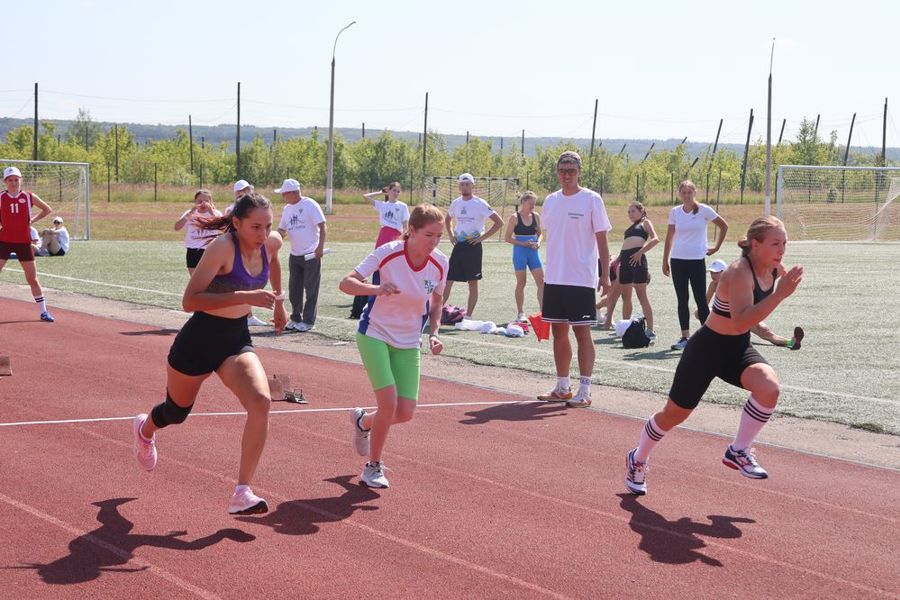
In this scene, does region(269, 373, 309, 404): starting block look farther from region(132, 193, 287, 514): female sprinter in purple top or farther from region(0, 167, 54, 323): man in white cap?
region(0, 167, 54, 323): man in white cap

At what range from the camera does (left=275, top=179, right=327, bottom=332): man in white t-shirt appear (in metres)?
16.0

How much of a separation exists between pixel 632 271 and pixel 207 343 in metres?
9.54

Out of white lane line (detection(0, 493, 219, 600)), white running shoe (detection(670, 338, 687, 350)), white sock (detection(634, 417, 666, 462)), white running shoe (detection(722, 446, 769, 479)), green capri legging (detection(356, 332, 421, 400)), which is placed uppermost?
green capri legging (detection(356, 332, 421, 400))

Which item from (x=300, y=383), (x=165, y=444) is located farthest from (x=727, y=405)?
(x=165, y=444)

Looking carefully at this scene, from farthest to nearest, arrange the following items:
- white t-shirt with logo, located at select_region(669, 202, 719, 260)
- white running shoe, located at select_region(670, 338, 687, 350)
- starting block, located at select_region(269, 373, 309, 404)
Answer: white running shoe, located at select_region(670, 338, 687, 350) → white t-shirt with logo, located at select_region(669, 202, 719, 260) → starting block, located at select_region(269, 373, 309, 404)

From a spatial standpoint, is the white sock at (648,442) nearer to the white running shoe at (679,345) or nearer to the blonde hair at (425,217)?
the blonde hair at (425,217)

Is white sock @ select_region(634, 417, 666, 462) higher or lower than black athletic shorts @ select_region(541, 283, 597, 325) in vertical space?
lower

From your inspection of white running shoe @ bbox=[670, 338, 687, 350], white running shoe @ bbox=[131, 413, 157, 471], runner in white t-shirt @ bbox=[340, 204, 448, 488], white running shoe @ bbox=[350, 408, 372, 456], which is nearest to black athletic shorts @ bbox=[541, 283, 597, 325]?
white running shoe @ bbox=[350, 408, 372, 456]

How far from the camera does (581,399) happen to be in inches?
412

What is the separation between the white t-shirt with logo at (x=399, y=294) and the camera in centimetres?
723

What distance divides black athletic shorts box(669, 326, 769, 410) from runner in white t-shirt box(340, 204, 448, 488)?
154cm

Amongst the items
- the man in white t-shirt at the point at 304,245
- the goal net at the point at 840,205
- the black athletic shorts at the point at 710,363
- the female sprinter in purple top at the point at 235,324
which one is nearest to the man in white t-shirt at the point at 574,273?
the black athletic shorts at the point at 710,363

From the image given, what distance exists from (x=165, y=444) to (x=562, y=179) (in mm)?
4348

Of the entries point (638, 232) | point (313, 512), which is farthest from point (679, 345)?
point (313, 512)
